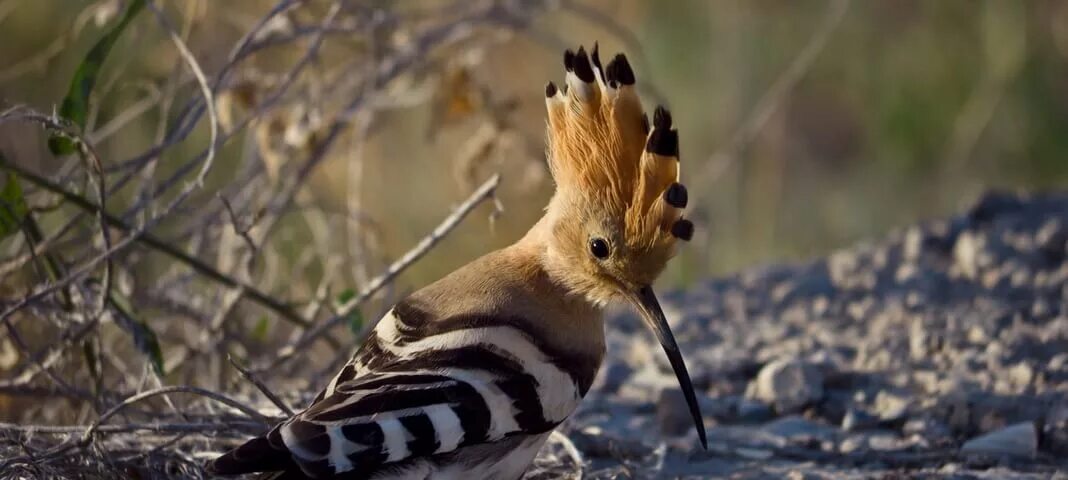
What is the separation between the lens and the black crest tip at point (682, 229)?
264 cm

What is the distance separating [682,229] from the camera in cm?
265

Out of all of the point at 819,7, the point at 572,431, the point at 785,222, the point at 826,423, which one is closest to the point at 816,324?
the point at 826,423

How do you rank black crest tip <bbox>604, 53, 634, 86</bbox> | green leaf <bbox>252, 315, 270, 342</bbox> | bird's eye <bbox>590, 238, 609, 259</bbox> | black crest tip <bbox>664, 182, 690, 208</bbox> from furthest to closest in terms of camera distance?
green leaf <bbox>252, 315, 270, 342</bbox> → bird's eye <bbox>590, 238, 609, 259</bbox> → black crest tip <bbox>604, 53, 634, 86</bbox> → black crest tip <bbox>664, 182, 690, 208</bbox>

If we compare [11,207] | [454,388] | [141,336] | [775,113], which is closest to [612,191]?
[454,388]

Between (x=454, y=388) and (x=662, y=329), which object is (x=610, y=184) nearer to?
(x=662, y=329)

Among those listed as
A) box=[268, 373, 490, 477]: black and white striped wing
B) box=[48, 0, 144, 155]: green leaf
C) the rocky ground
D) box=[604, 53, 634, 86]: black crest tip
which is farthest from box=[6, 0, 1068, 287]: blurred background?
box=[268, 373, 490, 477]: black and white striped wing

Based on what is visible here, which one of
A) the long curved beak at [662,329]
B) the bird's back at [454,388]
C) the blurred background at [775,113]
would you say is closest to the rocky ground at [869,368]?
the long curved beak at [662,329]

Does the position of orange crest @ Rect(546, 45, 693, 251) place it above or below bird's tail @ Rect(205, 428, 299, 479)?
above

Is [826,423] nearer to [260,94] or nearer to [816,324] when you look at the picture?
[816,324]

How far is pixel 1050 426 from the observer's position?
3078 millimetres

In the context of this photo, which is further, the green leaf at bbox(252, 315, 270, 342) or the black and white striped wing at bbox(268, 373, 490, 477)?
the green leaf at bbox(252, 315, 270, 342)

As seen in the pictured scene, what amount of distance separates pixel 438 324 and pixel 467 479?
274 mm

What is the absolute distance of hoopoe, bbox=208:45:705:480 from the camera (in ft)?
7.72

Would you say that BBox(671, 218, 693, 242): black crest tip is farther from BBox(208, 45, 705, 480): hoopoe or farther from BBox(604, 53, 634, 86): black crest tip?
BBox(604, 53, 634, 86): black crest tip
